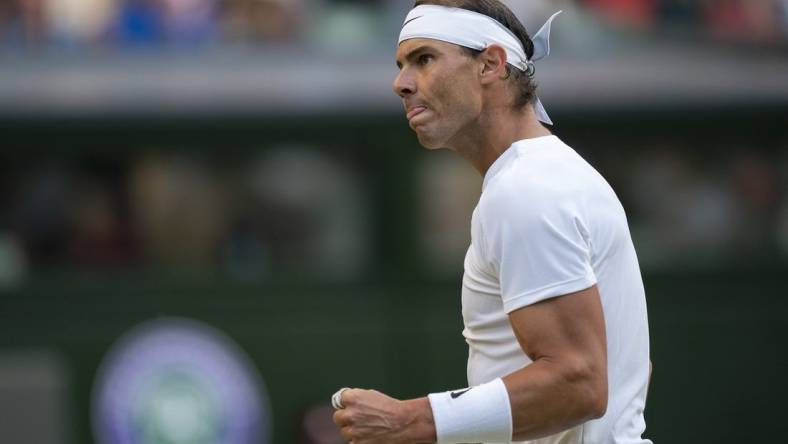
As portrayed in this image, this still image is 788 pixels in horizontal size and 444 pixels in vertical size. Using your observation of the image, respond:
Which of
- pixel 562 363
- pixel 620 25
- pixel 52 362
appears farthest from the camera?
pixel 620 25

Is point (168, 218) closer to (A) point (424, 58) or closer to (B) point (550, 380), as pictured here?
(A) point (424, 58)

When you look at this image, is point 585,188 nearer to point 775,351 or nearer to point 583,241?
point 583,241

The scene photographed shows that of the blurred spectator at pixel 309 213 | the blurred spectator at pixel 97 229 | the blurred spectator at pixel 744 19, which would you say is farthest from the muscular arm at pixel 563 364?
the blurred spectator at pixel 744 19

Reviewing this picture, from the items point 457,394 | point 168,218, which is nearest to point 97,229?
point 168,218

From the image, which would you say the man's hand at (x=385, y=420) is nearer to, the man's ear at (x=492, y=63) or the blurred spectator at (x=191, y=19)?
the man's ear at (x=492, y=63)

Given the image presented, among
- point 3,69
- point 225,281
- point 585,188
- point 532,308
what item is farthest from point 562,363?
point 3,69

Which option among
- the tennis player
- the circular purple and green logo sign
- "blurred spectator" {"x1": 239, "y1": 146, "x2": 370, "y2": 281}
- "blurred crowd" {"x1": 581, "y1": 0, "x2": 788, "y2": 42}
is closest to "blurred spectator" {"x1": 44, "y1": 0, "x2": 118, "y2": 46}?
"blurred spectator" {"x1": 239, "y1": 146, "x2": 370, "y2": 281}

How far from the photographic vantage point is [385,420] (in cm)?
290

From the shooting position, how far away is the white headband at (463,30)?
321 cm

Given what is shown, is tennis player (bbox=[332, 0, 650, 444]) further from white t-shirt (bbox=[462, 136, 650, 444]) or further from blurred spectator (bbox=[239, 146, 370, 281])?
blurred spectator (bbox=[239, 146, 370, 281])

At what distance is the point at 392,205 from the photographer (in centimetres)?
970

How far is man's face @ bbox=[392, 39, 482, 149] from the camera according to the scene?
10.5ft

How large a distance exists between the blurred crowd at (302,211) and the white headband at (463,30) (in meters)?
6.17

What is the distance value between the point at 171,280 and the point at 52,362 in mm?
1017
